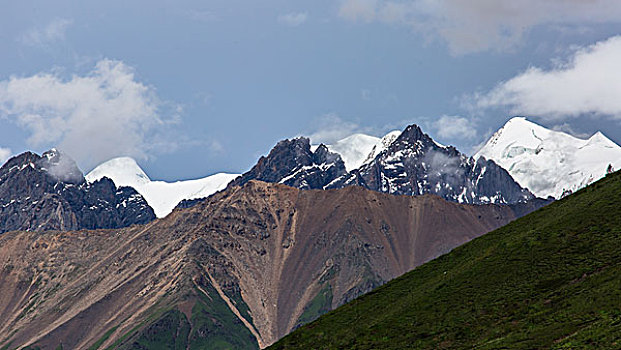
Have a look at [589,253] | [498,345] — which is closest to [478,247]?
[589,253]

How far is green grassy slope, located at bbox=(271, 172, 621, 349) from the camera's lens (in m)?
90.3

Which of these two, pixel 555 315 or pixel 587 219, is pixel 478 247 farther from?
pixel 555 315

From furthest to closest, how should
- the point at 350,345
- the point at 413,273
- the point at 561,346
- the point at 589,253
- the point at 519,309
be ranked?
the point at 413,273, the point at 350,345, the point at 589,253, the point at 519,309, the point at 561,346

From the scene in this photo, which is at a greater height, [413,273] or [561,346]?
[413,273]

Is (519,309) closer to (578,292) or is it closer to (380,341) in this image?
(578,292)

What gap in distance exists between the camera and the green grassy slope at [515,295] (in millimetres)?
90312

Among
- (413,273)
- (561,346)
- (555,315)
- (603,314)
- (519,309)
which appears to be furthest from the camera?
(413,273)

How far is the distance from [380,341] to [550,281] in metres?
23.5

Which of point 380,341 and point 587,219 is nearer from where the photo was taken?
point 380,341

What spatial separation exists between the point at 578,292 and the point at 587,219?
2687 centimetres

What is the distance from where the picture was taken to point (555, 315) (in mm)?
93938

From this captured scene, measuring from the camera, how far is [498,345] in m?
89.9

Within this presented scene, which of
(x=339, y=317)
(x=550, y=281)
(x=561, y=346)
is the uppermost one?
(x=339, y=317)

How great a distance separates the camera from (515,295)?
108 meters
